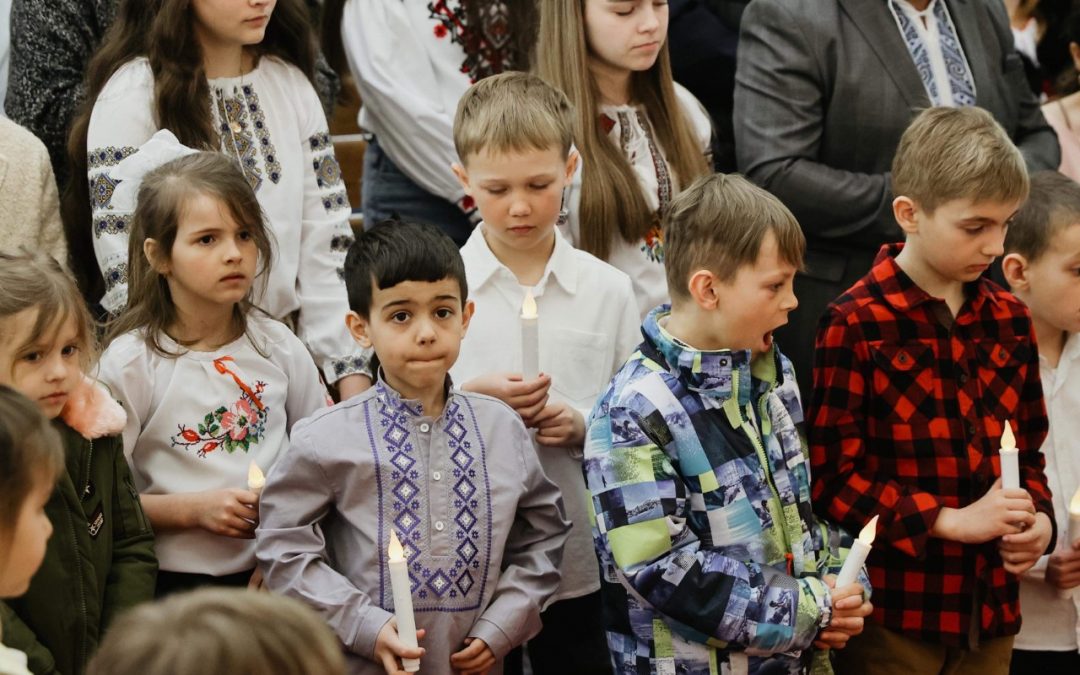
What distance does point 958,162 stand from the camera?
10.6 feet

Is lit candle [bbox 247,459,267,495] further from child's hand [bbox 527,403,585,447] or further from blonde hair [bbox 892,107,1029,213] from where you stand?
blonde hair [bbox 892,107,1029,213]

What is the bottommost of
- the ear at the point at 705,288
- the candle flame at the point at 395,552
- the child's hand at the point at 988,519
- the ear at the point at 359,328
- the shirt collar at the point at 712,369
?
the child's hand at the point at 988,519

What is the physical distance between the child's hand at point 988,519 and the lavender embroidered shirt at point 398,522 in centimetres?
94

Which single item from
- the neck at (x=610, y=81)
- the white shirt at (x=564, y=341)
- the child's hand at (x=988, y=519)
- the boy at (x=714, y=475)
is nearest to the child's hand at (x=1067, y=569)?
the child's hand at (x=988, y=519)

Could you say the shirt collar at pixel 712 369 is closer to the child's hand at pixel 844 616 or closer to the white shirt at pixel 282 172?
the child's hand at pixel 844 616

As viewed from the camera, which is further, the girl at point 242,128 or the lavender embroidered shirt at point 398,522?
the girl at point 242,128

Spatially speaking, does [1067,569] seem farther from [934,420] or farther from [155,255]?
[155,255]

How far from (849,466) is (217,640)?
1.90 metres

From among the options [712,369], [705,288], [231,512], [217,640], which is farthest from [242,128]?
[217,640]

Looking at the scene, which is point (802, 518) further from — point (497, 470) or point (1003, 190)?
point (1003, 190)

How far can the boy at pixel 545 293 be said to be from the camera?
329 centimetres

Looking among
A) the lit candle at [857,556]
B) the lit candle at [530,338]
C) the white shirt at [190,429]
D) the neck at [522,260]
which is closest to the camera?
the lit candle at [857,556]

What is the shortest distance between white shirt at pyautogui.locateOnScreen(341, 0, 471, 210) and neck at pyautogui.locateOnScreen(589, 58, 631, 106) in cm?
36

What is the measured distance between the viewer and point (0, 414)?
2066mm
